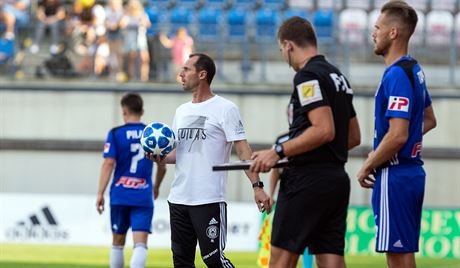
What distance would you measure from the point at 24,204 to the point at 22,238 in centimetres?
62

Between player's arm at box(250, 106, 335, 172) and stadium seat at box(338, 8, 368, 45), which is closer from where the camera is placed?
player's arm at box(250, 106, 335, 172)

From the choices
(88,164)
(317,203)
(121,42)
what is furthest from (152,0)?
(317,203)

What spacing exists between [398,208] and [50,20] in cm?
1587

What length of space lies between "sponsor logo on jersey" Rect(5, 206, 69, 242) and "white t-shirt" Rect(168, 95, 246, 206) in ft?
33.4

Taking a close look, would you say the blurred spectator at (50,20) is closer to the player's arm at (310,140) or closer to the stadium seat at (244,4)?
the stadium seat at (244,4)

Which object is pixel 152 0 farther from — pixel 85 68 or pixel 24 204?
pixel 24 204

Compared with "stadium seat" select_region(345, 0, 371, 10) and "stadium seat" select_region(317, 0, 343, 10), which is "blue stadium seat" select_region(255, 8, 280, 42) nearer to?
"stadium seat" select_region(317, 0, 343, 10)

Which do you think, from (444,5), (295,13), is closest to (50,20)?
(295,13)

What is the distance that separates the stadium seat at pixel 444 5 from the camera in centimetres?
2319

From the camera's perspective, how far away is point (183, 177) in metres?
8.96

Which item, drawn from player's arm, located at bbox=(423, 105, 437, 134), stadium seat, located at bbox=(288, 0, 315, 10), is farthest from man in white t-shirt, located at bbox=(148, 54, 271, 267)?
stadium seat, located at bbox=(288, 0, 315, 10)

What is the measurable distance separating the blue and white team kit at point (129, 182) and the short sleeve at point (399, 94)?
4.52m

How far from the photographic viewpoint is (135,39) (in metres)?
21.5

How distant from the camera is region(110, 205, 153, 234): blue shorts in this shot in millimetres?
11469
